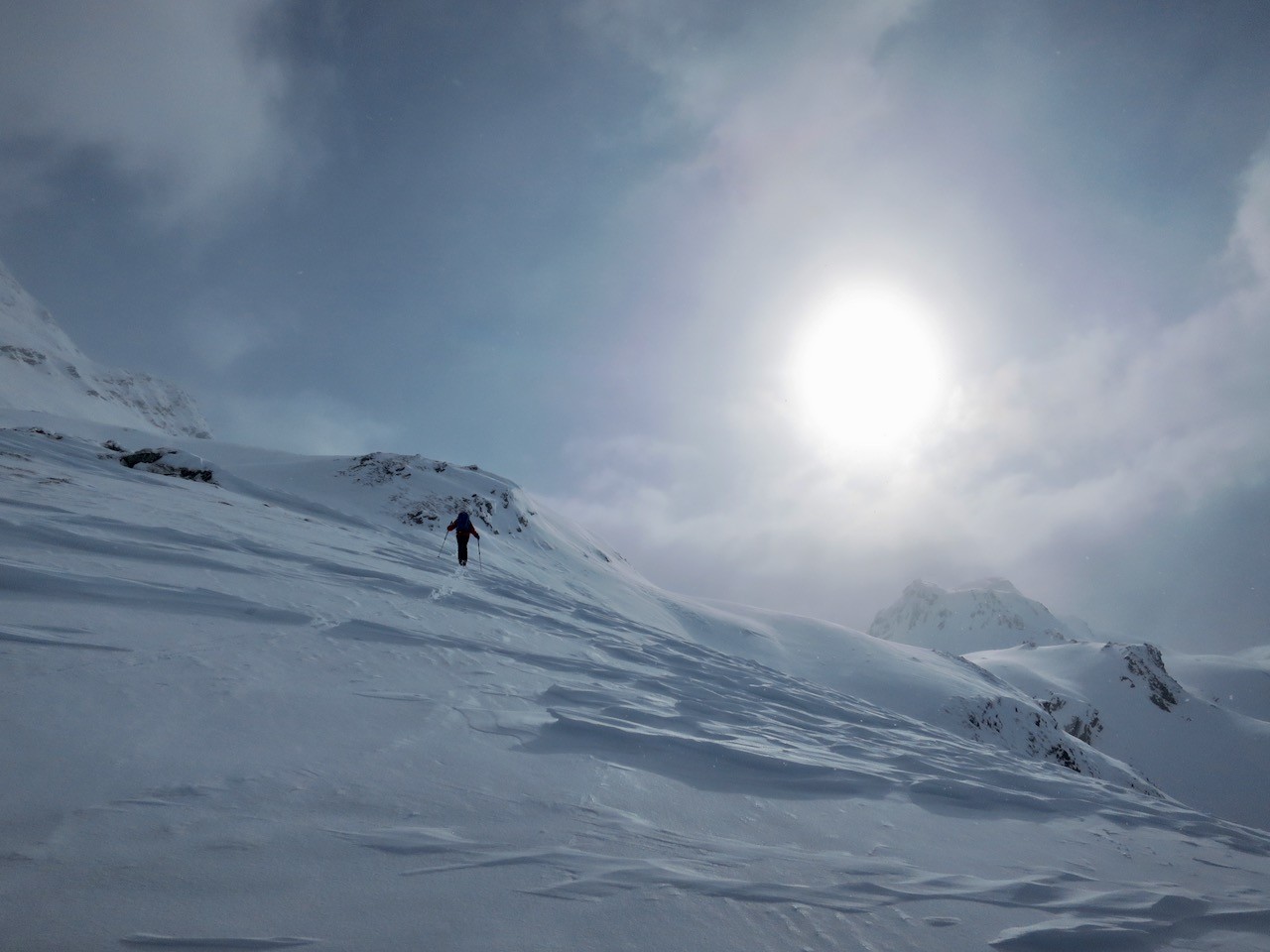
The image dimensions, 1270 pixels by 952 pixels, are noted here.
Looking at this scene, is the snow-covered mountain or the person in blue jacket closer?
the snow-covered mountain

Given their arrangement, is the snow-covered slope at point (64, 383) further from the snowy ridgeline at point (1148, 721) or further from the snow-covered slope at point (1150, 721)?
the snow-covered slope at point (1150, 721)

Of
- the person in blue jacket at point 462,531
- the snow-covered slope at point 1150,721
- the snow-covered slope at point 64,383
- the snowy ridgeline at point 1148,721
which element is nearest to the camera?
the person in blue jacket at point 462,531

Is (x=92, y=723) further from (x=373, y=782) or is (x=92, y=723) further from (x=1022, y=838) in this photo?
(x=1022, y=838)

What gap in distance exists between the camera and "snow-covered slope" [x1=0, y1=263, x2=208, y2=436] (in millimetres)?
80062

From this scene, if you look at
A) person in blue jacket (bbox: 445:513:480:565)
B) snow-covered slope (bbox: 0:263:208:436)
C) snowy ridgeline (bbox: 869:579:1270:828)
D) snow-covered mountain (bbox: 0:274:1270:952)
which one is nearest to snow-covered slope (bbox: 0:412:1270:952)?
snow-covered mountain (bbox: 0:274:1270:952)

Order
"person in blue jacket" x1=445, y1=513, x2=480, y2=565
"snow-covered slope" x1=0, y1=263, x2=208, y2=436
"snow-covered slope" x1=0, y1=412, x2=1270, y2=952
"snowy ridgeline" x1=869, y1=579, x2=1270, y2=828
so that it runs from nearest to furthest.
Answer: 1. "snow-covered slope" x1=0, y1=412, x2=1270, y2=952
2. "person in blue jacket" x1=445, y1=513, x2=480, y2=565
3. "snowy ridgeline" x1=869, y1=579, x2=1270, y2=828
4. "snow-covered slope" x1=0, y1=263, x2=208, y2=436

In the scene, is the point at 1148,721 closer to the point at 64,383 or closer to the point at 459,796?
the point at 459,796

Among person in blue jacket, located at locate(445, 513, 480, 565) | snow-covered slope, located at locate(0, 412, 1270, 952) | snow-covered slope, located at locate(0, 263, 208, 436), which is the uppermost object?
snow-covered slope, located at locate(0, 263, 208, 436)

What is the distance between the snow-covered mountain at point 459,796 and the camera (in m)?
2.33

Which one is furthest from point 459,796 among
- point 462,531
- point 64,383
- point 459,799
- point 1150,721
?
point 64,383

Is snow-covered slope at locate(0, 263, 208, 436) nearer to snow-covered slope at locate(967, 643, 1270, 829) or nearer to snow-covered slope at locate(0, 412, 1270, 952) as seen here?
snow-covered slope at locate(0, 412, 1270, 952)

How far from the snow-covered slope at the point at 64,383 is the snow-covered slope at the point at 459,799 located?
256ft

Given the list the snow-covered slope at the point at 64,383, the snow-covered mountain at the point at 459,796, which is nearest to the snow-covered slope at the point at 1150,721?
the snow-covered mountain at the point at 459,796

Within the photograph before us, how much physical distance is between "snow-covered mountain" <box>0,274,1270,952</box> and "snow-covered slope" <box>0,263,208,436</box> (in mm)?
77683
